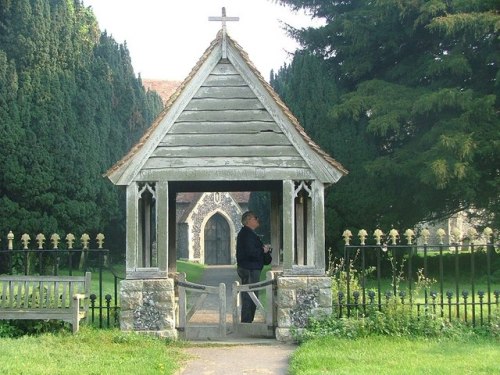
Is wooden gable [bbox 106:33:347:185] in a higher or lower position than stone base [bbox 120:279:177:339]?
higher

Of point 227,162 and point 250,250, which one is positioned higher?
point 227,162

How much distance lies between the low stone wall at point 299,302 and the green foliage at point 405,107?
8.57 metres

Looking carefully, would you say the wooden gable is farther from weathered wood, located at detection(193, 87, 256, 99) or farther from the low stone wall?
the low stone wall

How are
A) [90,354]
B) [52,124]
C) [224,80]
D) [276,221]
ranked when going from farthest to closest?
[52,124] < [276,221] < [224,80] < [90,354]

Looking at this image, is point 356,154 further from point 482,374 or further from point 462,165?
point 482,374

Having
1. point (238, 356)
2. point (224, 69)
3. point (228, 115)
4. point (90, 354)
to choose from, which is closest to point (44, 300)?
point (90, 354)

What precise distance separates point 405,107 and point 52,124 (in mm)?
10404

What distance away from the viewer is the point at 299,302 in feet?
34.5

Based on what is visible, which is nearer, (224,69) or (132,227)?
(132,227)

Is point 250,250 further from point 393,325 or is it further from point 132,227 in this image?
point 393,325

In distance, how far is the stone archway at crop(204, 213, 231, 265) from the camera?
3816 centimetres

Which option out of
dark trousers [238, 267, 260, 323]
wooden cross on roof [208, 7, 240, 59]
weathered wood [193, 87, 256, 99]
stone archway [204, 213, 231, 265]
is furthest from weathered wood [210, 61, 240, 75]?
stone archway [204, 213, 231, 265]

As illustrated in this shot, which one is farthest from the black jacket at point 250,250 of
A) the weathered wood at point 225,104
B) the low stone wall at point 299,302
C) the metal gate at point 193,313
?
the weathered wood at point 225,104

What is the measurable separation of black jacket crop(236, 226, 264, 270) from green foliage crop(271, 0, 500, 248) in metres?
7.76
